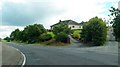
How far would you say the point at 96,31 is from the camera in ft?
229

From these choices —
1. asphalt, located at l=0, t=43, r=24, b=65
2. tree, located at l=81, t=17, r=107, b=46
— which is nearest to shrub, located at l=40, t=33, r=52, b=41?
tree, located at l=81, t=17, r=107, b=46

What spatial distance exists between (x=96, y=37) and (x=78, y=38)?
66.3ft

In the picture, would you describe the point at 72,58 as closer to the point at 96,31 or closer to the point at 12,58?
the point at 12,58

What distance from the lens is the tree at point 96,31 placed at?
224 feet

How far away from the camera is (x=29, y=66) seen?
62.5 feet

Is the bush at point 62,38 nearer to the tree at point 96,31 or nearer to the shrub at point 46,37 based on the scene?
the tree at point 96,31

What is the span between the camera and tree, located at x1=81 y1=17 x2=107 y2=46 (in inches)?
2692

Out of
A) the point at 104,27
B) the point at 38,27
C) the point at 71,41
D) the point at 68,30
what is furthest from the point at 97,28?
the point at 38,27

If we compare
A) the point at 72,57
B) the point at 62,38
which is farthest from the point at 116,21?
the point at 62,38

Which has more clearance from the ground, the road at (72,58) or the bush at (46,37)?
the bush at (46,37)

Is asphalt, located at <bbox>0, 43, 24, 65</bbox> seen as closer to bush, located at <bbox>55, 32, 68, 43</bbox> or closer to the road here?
the road

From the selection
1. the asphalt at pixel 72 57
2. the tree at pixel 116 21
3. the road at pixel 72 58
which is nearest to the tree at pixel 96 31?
the tree at pixel 116 21

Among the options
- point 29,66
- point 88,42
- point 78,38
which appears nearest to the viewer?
point 29,66

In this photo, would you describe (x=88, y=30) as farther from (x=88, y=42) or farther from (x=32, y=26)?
(x=32, y=26)
